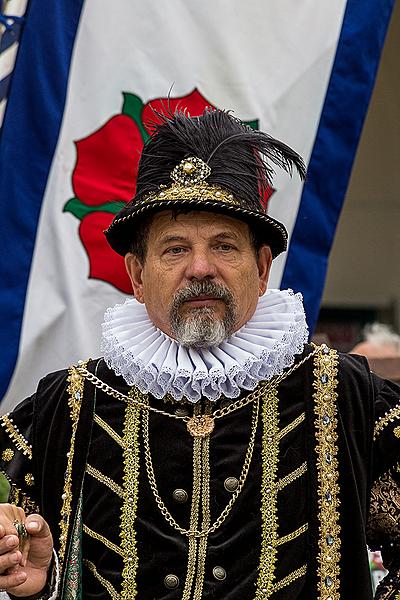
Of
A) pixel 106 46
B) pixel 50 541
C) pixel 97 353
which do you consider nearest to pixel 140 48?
pixel 106 46

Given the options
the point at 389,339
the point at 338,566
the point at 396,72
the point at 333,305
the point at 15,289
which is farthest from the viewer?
the point at 333,305

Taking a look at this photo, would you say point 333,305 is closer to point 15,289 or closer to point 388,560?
point 15,289

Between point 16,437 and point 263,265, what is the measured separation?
0.69 m

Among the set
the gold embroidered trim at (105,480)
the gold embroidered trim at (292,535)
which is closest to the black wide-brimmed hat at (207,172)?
the gold embroidered trim at (105,480)

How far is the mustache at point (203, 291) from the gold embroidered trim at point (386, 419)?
430 millimetres

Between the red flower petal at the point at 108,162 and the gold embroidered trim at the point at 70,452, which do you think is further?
the red flower petal at the point at 108,162

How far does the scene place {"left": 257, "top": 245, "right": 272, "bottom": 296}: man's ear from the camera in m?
2.54

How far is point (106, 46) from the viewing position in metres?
3.47

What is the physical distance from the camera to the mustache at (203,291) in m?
2.38

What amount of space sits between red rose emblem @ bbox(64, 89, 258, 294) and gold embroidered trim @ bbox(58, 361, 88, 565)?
3.16 ft

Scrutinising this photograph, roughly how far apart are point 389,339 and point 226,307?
383 cm

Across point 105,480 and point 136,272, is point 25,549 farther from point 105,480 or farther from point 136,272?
point 136,272

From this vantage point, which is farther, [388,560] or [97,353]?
[97,353]

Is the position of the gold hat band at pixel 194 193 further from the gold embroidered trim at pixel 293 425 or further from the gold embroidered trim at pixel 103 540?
the gold embroidered trim at pixel 103 540
